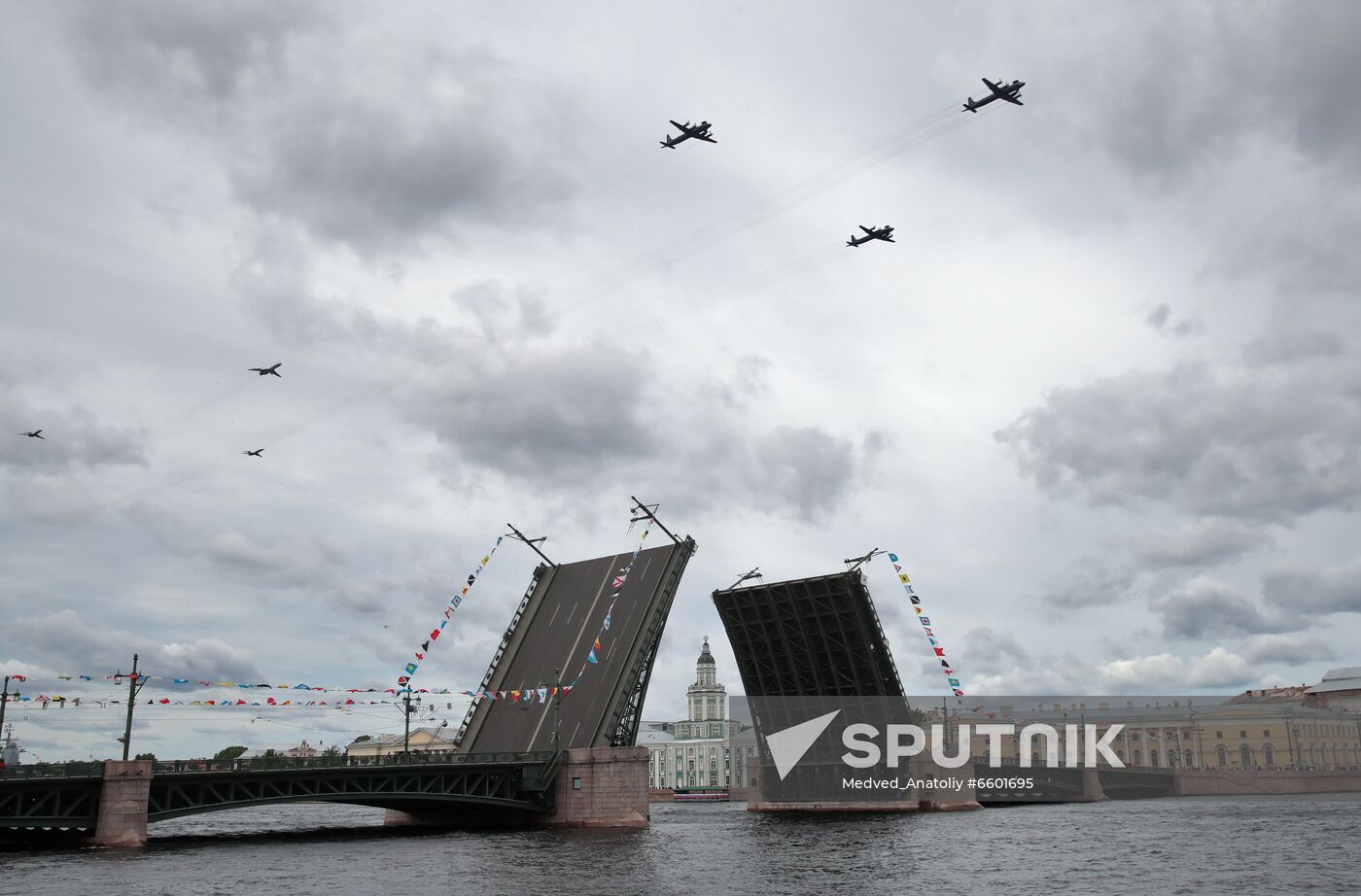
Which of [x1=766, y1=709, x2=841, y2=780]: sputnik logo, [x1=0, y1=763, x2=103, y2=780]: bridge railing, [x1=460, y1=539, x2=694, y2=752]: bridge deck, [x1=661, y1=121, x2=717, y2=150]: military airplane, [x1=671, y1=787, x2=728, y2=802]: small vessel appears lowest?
[x1=671, y1=787, x2=728, y2=802]: small vessel

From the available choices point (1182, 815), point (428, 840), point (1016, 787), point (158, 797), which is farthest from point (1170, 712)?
point (158, 797)

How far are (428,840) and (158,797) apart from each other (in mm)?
9176

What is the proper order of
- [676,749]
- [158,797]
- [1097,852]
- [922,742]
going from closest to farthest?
[1097,852], [158,797], [922,742], [676,749]

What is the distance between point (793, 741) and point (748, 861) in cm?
1978

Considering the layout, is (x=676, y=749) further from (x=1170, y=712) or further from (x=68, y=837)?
(x=68, y=837)

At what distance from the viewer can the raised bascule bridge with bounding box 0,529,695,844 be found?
36.6m

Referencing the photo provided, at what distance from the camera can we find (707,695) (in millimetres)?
135125

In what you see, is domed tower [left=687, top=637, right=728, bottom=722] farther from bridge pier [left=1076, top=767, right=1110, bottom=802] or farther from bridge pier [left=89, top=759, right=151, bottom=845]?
bridge pier [left=89, top=759, right=151, bottom=845]

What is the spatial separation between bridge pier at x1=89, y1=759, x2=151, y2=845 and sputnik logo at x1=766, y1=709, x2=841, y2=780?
89.4ft

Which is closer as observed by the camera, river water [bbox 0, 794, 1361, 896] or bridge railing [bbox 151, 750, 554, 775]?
river water [bbox 0, 794, 1361, 896]

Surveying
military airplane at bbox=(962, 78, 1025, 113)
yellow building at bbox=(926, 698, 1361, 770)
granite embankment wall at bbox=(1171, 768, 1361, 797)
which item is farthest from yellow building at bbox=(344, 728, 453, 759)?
military airplane at bbox=(962, 78, 1025, 113)

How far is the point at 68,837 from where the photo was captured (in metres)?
39.7

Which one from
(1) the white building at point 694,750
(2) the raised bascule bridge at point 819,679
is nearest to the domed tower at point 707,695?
(1) the white building at point 694,750

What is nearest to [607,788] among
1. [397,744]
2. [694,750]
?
[694,750]
